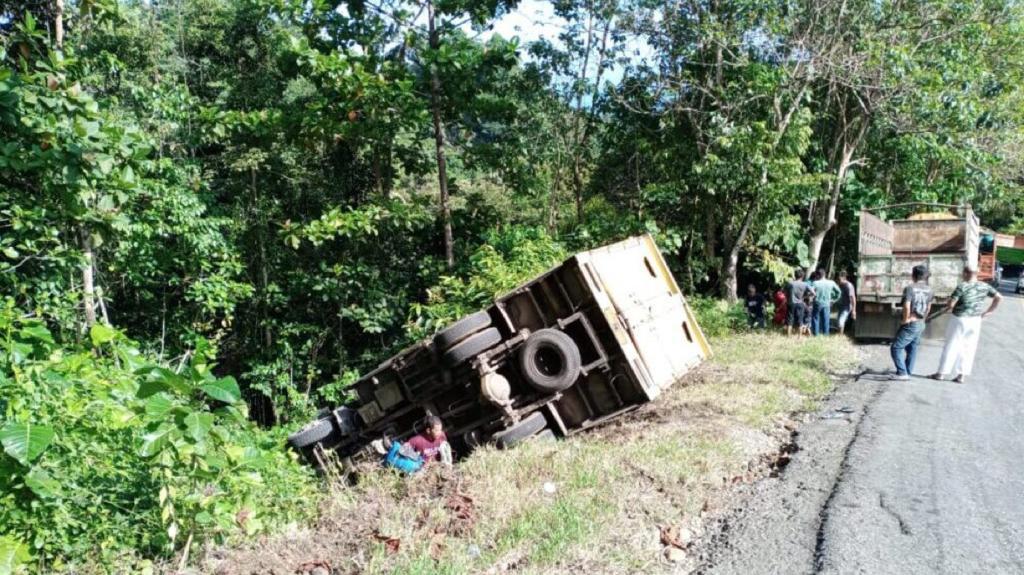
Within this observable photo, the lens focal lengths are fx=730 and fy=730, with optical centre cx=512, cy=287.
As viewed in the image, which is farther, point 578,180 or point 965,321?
point 578,180

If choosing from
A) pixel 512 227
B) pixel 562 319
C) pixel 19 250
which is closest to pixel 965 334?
pixel 562 319

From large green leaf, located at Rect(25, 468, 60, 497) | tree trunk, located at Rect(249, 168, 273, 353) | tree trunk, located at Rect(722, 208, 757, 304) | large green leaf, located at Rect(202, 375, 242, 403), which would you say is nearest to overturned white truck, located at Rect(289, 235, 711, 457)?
large green leaf, located at Rect(202, 375, 242, 403)

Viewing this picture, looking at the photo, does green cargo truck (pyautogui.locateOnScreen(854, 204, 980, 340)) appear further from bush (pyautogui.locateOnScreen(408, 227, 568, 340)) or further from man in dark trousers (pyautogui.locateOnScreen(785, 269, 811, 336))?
bush (pyautogui.locateOnScreen(408, 227, 568, 340))

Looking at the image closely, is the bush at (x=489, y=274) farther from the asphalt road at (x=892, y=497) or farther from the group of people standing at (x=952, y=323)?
the group of people standing at (x=952, y=323)

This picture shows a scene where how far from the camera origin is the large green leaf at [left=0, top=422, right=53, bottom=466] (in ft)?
12.7

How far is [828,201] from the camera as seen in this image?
17.4 meters

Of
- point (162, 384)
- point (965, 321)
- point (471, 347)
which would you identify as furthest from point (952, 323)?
point (162, 384)

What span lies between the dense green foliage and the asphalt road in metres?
5.88

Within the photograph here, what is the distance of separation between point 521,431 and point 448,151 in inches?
341

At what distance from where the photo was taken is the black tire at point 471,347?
7461 millimetres

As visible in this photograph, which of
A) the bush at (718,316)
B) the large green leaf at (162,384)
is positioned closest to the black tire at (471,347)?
the large green leaf at (162,384)

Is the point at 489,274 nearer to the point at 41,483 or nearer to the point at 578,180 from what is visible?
the point at 578,180

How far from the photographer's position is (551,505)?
5.09 meters

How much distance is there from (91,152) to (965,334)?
10191mm
